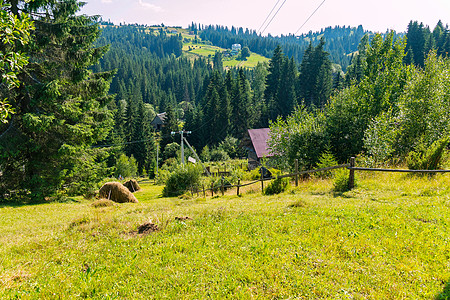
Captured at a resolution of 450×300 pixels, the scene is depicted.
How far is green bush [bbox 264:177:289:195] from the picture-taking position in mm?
13922

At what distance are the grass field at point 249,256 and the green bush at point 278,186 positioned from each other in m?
5.72

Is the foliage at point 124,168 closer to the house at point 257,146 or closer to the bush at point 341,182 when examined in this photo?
the house at point 257,146

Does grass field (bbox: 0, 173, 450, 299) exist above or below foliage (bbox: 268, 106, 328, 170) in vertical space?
below

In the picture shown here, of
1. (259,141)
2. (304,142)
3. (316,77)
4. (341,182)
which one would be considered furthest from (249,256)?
(316,77)

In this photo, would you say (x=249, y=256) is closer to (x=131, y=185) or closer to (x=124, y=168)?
(x=131, y=185)

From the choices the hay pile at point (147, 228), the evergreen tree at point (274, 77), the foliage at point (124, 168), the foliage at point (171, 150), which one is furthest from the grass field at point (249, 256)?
the evergreen tree at point (274, 77)

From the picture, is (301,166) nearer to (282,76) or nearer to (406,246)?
(406,246)

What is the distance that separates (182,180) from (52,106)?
13.2m

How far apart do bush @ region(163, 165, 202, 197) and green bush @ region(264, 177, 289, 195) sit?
1227 cm

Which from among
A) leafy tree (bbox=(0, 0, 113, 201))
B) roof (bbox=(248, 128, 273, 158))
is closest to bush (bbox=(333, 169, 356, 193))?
leafy tree (bbox=(0, 0, 113, 201))

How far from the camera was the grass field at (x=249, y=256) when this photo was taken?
427 cm

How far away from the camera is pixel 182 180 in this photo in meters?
25.9

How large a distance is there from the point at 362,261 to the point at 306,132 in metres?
14.3

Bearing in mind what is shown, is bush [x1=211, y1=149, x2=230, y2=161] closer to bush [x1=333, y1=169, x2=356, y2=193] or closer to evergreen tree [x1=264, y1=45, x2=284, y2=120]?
evergreen tree [x1=264, y1=45, x2=284, y2=120]
